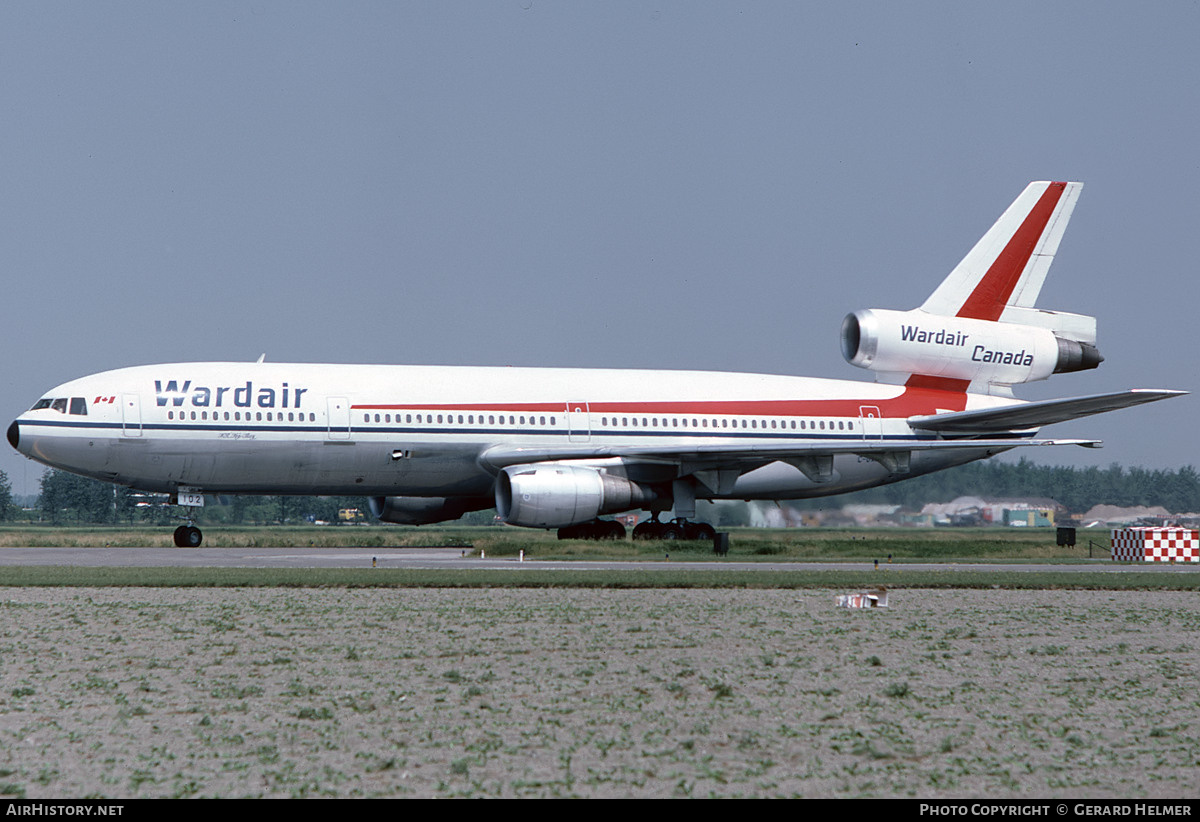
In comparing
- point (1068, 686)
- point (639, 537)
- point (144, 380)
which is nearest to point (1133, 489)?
point (639, 537)

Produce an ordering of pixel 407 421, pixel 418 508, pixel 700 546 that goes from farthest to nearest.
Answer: pixel 418 508
pixel 407 421
pixel 700 546

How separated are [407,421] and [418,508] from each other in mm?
5117

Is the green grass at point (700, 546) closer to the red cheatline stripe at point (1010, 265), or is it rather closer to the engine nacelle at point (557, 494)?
the engine nacelle at point (557, 494)

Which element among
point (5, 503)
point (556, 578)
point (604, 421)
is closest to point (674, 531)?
point (604, 421)

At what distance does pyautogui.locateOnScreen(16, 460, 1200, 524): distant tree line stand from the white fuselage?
2.77 metres

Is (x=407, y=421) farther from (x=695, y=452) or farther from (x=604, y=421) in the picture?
(x=695, y=452)

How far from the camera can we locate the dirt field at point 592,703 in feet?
21.6

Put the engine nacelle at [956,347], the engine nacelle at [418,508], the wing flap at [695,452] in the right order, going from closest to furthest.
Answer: the wing flap at [695,452], the engine nacelle at [956,347], the engine nacelle at [418,508]

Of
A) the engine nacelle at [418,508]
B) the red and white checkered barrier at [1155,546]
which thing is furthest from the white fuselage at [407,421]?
the red and white checkered barrier at [1155,546]

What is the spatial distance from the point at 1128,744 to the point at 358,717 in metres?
4.51

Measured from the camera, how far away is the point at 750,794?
6.26 metres

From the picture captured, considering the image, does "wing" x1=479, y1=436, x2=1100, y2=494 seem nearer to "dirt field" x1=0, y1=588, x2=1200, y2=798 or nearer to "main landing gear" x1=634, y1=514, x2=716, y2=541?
"main landing gear" x1=634, y1=514, x2=716, y2=541

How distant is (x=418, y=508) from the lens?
35.4 metres

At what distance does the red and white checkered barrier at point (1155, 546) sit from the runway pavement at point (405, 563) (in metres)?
2.15
